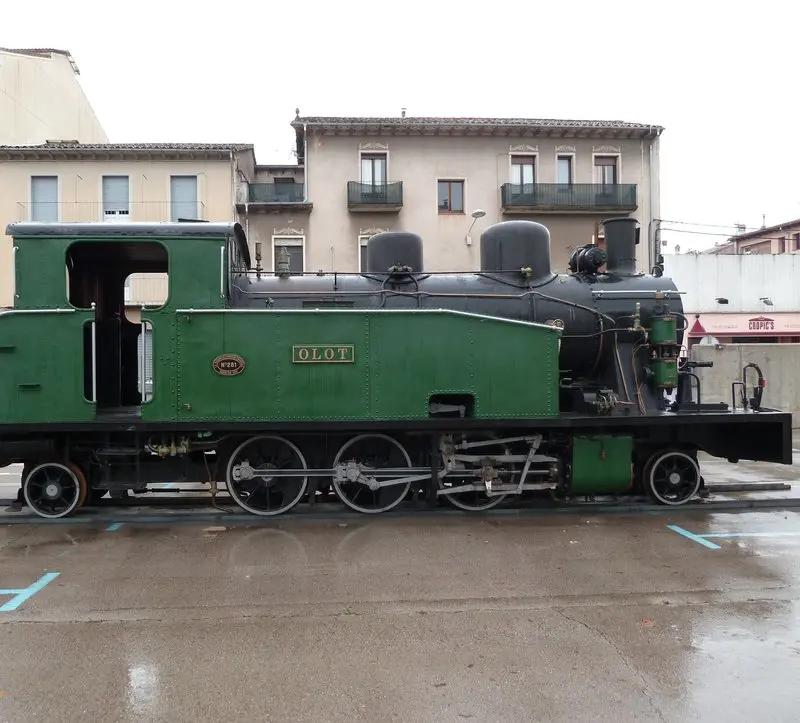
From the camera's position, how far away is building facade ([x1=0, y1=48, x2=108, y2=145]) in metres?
24.2

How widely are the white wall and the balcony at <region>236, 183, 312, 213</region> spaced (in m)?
15.9

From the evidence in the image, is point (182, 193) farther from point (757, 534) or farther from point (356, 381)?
point (757, 534)

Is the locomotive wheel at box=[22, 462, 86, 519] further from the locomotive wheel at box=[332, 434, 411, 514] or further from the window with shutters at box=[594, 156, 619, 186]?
the window with shutters at box=[594, 156, 619, 186]

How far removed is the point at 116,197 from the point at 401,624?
2260 centimetres

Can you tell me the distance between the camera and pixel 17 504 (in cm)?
698

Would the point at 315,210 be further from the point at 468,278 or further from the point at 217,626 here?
the point at 217,626

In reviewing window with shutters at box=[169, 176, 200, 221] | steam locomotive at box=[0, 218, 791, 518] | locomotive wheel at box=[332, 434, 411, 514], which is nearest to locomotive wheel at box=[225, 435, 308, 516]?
steam locomotive at box=[0, 218, 791, 518]

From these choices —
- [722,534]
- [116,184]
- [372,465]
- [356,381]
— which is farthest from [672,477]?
[116,184]

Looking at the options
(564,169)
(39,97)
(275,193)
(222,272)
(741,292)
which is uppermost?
(39,97)

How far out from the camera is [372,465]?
274 inches

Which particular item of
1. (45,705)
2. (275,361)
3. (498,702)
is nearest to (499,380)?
(275,361)

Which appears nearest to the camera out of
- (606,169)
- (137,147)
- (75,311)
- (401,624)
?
(401,624)

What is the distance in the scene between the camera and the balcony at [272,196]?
23.3 meters

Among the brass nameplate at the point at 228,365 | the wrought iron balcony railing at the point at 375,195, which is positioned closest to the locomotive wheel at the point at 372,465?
the brass nameplate at the point at 228,365
